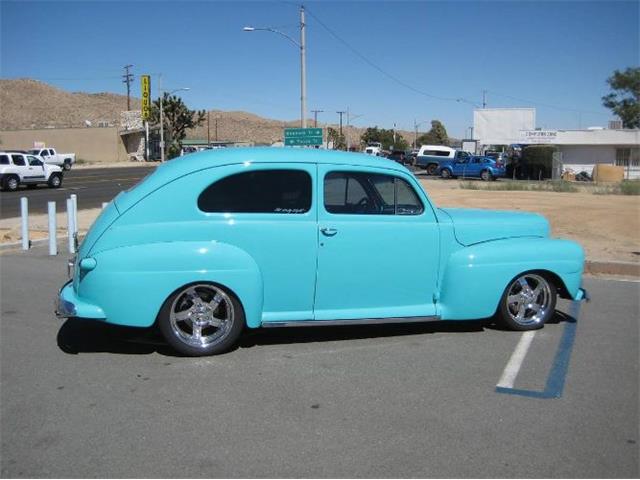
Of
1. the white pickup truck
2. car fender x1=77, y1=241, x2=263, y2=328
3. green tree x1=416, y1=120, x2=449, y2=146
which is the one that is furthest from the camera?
green tree x1=416, y1=120, x2=449, y2=146

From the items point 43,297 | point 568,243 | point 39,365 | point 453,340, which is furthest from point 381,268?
point 43,297

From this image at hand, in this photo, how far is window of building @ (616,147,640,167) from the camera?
1964 inches

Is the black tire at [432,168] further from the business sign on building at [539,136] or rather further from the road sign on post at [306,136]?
the road sign on post at [306,136]

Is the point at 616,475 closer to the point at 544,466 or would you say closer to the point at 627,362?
the point at 544,466

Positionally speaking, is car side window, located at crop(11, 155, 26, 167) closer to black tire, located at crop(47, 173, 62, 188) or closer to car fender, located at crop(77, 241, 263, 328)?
black tire, located at crop(47, 173, 62, 188)

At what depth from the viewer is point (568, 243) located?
614 cm

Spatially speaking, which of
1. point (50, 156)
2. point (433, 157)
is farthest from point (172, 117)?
point (433, 157)

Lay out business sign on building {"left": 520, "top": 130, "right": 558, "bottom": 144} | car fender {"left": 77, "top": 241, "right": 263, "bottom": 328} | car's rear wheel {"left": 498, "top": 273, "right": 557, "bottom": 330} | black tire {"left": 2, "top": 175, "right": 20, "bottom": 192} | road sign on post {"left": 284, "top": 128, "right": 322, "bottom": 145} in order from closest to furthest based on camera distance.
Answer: car fender {"left": 77, "top": 241, "right": 263, "bottom": 328}
car's rear wheel {"left": 498, "top": 273, "right": 557, "bottom": 330}
black tire {"left": 2, "top": 175, "right": 20, "bottom": 192}
road sign on post {"left": 284, "top": 128, "right": 322, "bottom": 145}
business sign on building {"left": 520, "top": 130, "right": 558, "bottom": 144}

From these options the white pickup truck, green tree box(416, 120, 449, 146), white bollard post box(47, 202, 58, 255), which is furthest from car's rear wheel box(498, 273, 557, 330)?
green tree box(416, 120, 449, 146)

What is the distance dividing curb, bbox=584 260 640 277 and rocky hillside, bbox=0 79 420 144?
8351cm

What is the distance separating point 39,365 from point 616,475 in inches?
164

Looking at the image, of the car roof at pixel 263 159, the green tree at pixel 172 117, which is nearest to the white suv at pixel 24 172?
the car roof at pixel 263 159

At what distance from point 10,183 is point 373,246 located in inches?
1072

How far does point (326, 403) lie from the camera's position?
4.34 m
